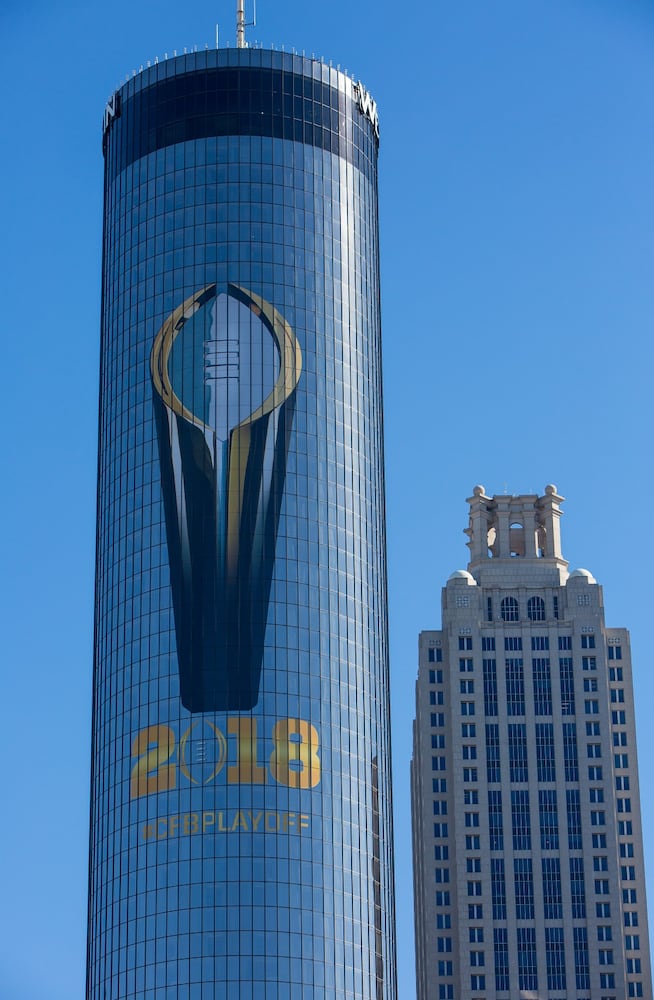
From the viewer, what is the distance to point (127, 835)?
200m

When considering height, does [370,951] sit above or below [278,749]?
below

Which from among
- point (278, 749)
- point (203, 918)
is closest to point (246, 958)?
point (203, 918)

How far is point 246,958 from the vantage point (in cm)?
19275

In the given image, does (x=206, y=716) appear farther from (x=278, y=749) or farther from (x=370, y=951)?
(x=370, y=951)

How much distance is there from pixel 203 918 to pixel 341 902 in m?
12.6

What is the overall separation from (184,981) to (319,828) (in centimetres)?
1805

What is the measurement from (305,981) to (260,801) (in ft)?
52.3

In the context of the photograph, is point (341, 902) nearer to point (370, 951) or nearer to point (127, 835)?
point (370, 951)

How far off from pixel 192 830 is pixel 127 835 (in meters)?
6.70

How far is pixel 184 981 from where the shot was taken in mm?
192125

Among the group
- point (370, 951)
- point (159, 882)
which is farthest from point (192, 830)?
point (370, 951)

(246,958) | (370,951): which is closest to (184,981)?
(246,958)

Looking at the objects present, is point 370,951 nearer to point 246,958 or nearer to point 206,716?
point 246,958

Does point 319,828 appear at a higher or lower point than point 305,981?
higher
